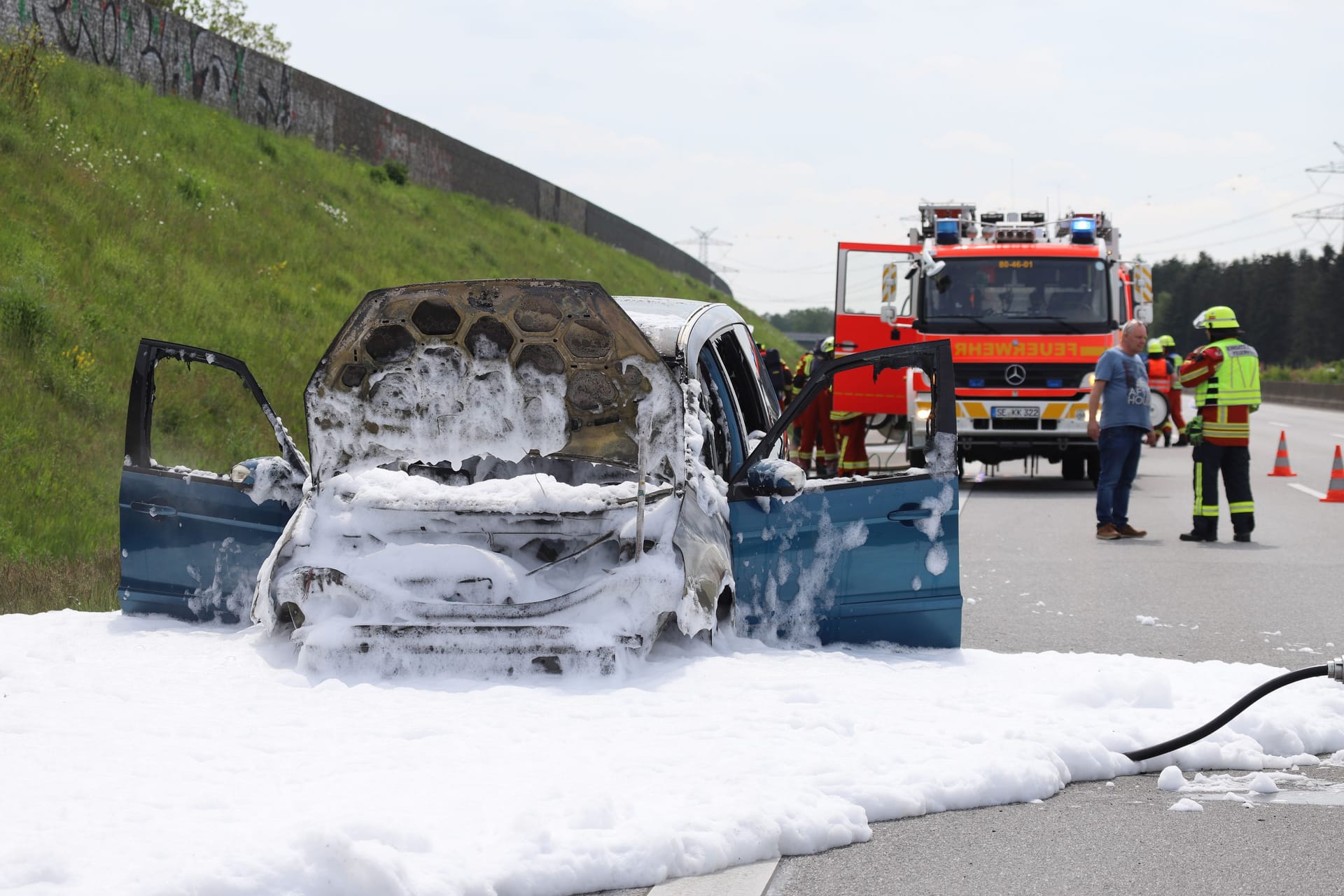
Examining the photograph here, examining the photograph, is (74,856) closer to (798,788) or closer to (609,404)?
(798,788)

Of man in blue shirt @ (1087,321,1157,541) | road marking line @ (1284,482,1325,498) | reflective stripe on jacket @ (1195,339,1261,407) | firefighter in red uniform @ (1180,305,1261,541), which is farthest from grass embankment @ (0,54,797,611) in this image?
road marking line @ (1284,482,1325,498)

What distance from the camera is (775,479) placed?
6.05 metres

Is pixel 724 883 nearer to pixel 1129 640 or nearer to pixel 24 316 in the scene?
pixel 1129 640

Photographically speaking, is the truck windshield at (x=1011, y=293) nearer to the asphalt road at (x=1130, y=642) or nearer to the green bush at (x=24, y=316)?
the asphalt road at (x=1130, y=642)

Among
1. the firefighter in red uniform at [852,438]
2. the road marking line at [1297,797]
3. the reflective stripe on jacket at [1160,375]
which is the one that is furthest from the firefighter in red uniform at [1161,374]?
the road marking line at [1297,797]

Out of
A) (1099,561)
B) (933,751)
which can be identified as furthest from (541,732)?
(1099,561)

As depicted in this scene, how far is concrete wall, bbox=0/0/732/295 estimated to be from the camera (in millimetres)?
21734

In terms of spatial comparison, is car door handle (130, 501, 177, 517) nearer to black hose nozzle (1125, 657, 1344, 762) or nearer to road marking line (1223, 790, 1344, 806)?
black hose nozzle (1125, 657, 1344, 762)

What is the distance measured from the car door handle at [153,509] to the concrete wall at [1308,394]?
47.7 metres

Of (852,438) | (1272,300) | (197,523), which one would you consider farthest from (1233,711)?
(1272,300)

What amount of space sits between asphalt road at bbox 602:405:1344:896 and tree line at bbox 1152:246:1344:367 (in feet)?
254

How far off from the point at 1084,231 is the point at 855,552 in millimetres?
12737

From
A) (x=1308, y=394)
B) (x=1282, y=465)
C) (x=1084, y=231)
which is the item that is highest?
(x=1084, y=231)

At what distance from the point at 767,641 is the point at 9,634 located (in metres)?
3.10
